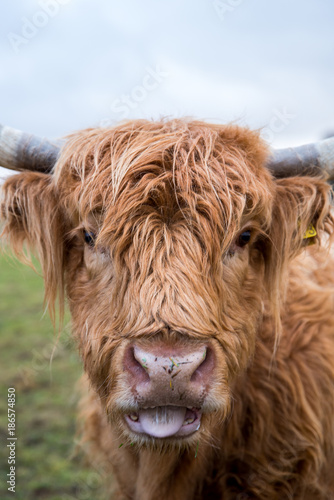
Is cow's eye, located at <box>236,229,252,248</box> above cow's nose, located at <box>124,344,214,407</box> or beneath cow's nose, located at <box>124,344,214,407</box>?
above

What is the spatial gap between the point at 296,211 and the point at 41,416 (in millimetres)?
3874

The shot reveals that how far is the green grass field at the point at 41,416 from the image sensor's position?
14.1 ft

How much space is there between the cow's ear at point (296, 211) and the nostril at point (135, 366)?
1.14m

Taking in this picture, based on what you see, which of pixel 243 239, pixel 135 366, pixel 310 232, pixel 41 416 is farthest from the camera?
pixel 41 416

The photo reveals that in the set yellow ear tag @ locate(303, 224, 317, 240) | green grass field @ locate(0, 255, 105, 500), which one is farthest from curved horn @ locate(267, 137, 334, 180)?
green grass field @ locate(0, 255, 105, 500)

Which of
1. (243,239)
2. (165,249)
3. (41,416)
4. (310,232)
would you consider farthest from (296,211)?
(41,416)

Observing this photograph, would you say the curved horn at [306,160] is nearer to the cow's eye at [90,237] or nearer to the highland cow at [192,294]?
the highland cow at [192,294]

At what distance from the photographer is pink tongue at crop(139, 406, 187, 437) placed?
1972 mm

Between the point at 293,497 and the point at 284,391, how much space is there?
1.92 ft

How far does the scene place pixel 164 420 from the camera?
198 centimetres

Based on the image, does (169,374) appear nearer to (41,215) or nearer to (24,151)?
(41,215)

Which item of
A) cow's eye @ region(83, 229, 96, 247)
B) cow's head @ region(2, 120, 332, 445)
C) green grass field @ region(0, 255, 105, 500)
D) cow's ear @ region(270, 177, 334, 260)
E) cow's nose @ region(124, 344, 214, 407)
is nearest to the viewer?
cow's nose @ region(124, 344, 214, 407)

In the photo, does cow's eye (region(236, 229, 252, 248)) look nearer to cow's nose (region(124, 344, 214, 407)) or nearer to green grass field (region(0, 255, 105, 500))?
cow's nose (region(124, 344, 214, 407))

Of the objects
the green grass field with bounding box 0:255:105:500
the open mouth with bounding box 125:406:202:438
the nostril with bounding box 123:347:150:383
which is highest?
the nostril with bounding box 123:347:150:383
